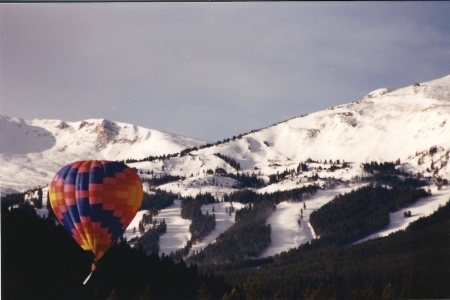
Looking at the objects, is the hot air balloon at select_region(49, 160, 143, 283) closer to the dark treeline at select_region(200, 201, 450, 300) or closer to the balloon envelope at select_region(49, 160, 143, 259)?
the balloon envelope at select_region(49, 160, 143, 259)

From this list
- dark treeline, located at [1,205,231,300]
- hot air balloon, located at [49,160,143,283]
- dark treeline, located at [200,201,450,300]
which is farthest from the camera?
dark treeline, located at [200,201,450,300]

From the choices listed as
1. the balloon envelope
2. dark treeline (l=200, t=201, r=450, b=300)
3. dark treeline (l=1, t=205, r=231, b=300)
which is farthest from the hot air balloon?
dark treeline (l=200, t=201, r=450, b=300)

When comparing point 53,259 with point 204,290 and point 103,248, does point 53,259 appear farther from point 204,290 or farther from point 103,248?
point 103,248

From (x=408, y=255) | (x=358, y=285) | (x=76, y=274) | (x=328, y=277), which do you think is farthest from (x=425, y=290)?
(x=76, y=274)

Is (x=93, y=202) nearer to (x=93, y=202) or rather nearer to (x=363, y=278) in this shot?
(x=93, y=202)

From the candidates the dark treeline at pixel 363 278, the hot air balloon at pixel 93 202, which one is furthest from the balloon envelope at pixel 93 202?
the dark treeline at pixel 363 278

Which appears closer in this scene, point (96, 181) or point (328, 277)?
point (96, 181)

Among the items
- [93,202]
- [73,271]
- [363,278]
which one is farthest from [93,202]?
[363,278]
